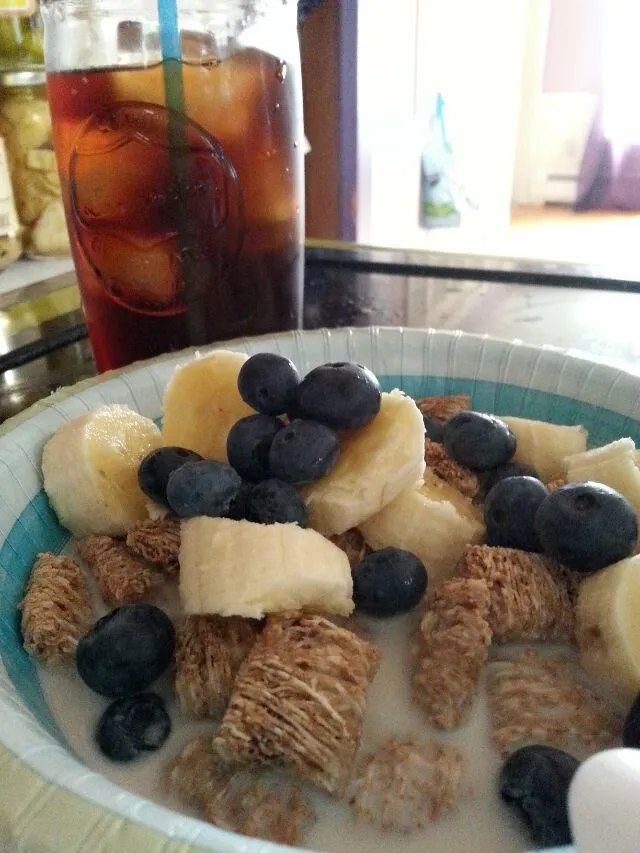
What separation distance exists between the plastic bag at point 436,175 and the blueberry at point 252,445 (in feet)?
8.46

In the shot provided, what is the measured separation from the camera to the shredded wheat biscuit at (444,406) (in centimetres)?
76

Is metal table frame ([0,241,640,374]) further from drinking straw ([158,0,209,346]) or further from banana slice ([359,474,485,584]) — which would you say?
banana slice ([359,474,485,584])

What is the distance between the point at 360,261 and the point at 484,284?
0.22 metres

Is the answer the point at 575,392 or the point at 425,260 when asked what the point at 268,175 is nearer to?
the point at 575,392

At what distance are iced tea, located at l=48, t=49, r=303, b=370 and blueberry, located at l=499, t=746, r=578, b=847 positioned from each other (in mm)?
567

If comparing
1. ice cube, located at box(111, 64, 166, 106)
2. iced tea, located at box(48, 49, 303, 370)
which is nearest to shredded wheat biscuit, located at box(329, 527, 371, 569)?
iced tea, located at box(48, 49, 303, 370)

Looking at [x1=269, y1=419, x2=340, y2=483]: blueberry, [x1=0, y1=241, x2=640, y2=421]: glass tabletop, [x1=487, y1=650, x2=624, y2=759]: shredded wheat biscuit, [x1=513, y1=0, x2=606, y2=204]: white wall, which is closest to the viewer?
[x1=487, y1=650, x2=624, y2=759]: shredded wheat biscuit

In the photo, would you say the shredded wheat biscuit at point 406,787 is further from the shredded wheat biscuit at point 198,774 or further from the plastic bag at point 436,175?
the plastic bag at point 436,175

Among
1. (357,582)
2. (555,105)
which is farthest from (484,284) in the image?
(555,105)

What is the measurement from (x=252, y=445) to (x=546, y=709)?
0.89ft

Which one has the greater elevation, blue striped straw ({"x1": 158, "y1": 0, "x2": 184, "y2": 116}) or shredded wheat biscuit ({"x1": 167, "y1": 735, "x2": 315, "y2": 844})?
blue striped straw ({"x1": 158, "y1": 0, "x2": 184, "y2": 116})

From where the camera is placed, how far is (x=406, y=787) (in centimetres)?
42

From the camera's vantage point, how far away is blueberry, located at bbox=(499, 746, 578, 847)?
40 cm

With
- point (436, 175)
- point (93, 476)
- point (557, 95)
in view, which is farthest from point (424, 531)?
point (557, 95)
